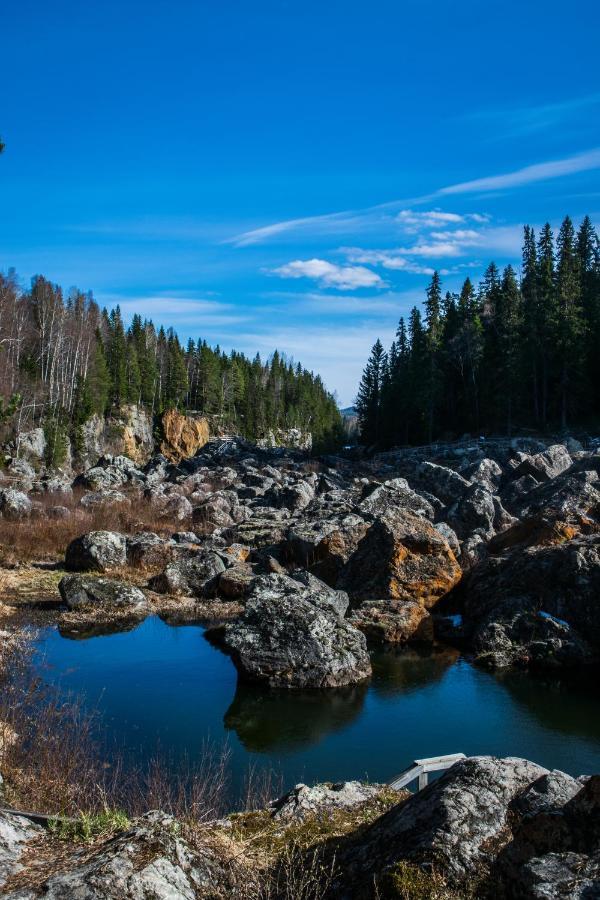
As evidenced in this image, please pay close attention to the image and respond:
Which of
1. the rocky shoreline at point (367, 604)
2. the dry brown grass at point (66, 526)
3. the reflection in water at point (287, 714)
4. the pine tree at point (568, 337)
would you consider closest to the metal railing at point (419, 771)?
the rocky shoreline at point (367, 604)

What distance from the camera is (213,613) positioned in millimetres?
23375

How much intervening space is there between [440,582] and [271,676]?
26.9 feet

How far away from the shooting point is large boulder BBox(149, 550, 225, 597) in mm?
25203

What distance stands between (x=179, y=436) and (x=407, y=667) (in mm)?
84229

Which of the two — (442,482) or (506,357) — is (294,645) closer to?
(442,482)

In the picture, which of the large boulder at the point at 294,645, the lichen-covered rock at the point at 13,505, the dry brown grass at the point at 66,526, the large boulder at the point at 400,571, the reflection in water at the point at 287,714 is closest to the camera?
the reflection in water at the point at 287,714

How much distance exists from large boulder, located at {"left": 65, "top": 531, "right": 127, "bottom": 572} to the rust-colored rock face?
7027 cm

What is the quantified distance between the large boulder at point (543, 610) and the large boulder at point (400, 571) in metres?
1.74

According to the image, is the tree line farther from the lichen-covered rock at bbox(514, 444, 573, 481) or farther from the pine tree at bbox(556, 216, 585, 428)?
the pine tree at bbox(556, 216, 585, 428)

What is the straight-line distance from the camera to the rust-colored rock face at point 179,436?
9900 centimetres

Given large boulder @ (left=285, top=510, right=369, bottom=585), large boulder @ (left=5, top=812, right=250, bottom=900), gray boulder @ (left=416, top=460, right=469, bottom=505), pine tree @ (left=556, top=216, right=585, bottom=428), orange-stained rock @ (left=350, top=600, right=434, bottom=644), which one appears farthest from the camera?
pine tree @ (left=556, top=216, right=585, bottom=428)

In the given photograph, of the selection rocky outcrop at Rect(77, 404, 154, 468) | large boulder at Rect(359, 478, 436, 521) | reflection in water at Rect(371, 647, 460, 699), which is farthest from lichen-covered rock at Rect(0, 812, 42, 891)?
rocky outcrop at Rect(77, 404, 154, 468)

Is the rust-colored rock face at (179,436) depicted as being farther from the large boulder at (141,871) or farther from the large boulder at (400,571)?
the large boulder at (141,871)

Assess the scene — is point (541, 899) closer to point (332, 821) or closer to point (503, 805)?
point (503, 805)
